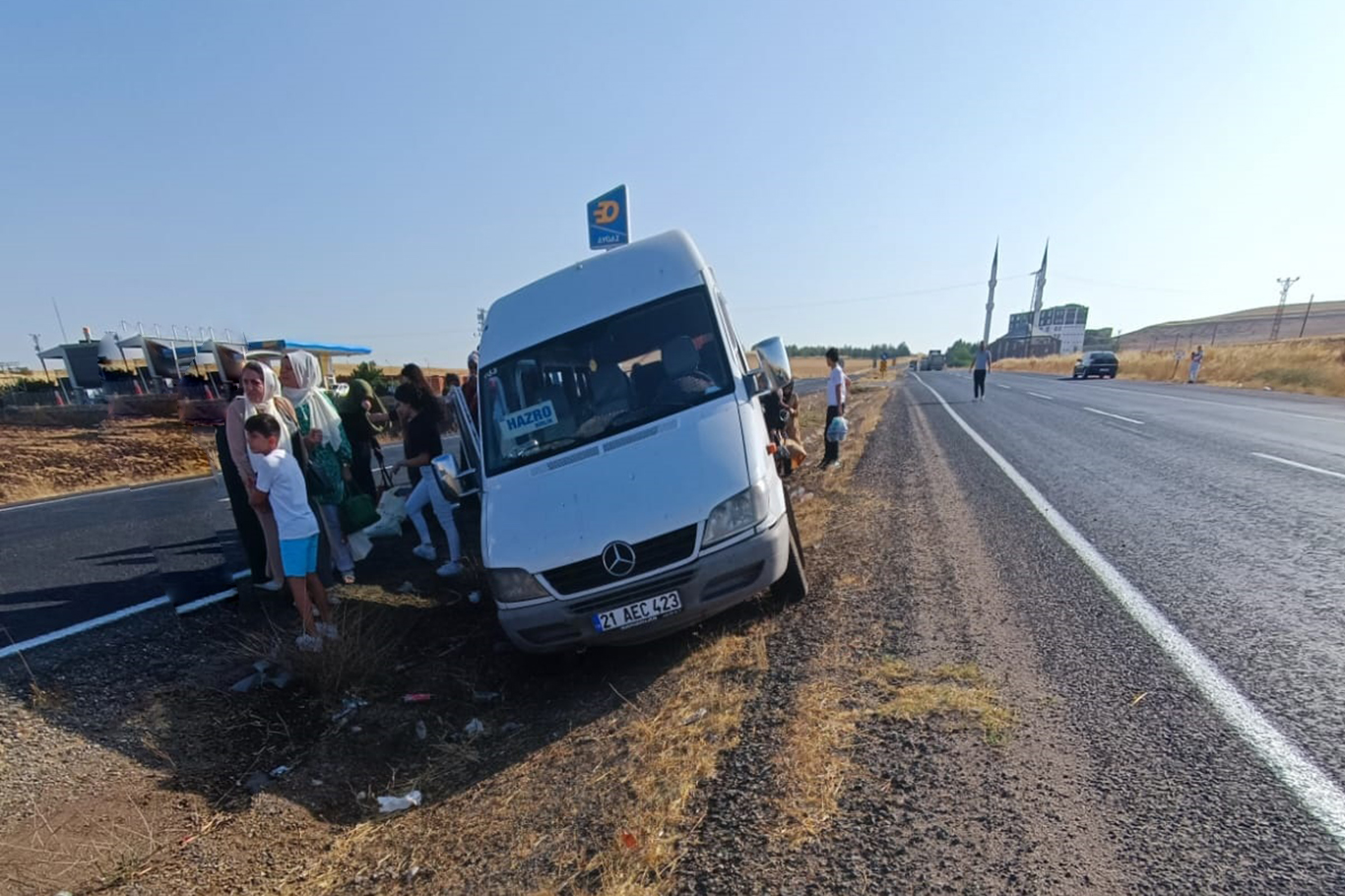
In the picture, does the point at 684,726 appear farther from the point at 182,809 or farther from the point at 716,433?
the point at 182,809

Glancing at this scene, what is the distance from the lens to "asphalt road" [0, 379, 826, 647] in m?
4.70

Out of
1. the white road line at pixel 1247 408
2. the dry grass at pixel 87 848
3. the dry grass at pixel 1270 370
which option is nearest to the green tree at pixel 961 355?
the dry grass at pixel 1270 370

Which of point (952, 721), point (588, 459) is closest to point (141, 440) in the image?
point (588, 459)

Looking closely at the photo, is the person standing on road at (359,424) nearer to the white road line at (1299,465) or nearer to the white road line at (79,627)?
the white road line at (79,627)

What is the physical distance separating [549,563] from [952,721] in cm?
209

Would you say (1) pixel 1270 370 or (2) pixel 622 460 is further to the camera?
(1) pixel 1270 370

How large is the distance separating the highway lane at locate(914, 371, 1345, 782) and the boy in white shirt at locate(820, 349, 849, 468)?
8.07 ft

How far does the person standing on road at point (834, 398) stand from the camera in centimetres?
855

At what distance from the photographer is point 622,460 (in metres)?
3.46

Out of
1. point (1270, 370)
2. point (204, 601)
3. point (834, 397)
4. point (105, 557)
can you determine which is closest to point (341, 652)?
point (204, 601)

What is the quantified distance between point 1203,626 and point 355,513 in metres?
6.04

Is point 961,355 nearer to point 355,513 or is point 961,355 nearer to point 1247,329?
point 1247,329

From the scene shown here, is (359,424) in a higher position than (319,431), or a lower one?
lower

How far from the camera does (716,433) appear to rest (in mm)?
3514
